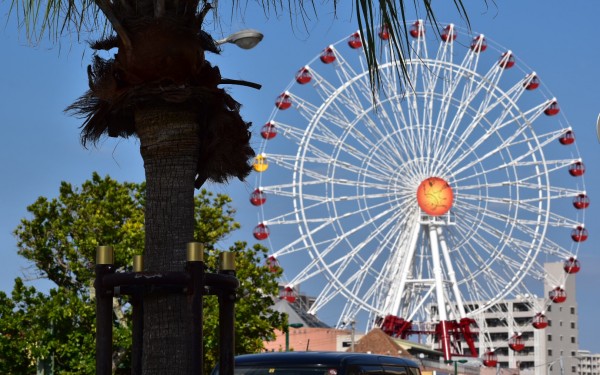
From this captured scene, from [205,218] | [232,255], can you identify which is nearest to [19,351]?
[205,218]

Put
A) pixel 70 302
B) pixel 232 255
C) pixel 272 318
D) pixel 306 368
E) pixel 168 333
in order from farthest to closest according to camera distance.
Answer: pixel 272 318 < pixel 70 302 < pixel 306 368 < pixel 232 255 < pixel 168 333

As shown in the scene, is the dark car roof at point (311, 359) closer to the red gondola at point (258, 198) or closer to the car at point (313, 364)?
the car at point (313, 364)

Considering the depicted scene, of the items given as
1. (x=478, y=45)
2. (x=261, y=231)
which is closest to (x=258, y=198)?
(x=261, y=231)

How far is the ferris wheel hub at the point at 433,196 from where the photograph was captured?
5738 centimetres

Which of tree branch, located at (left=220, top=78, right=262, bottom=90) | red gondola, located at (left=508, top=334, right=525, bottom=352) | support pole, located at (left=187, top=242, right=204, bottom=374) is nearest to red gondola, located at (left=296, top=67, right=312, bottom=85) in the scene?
red gondola, located at (left=508, top=334, right=525, bottom=352)

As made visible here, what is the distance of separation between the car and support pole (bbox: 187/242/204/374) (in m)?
4.03

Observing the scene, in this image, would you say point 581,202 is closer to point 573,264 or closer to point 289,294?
point 573,264

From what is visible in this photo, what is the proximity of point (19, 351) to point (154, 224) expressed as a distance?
104 ft

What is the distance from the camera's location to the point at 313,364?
10539mm

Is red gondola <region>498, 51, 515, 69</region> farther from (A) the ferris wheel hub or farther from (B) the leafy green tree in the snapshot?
(B) the leafy green tree

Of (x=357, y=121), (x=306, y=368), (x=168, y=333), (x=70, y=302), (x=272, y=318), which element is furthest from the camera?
(x=357, y=121)

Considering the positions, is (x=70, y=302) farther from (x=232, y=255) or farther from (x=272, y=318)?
(x=232, y=255)

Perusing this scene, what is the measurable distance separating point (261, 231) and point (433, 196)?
934 cm

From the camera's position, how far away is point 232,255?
7.38 m
